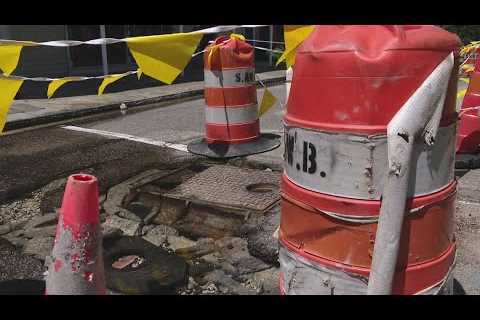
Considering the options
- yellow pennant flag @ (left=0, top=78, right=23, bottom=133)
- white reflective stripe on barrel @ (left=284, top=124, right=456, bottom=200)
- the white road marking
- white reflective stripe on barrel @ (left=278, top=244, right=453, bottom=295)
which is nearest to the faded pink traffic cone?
white reflective stripe on barrel @ (left=278, top=244, right=453, bottom=295)

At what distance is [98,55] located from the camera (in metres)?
17.2

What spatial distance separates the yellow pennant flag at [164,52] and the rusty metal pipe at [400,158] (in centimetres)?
170

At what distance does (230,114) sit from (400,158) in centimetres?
467

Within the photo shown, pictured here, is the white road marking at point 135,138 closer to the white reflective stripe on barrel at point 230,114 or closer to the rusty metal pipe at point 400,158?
the white reflective stripe on barrel at point 230,114

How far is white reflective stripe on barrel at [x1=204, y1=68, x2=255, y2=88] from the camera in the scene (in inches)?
253

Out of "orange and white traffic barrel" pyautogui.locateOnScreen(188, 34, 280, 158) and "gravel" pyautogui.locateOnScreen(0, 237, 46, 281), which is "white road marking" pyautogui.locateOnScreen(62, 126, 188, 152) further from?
"gravel" pyautogui.locateOnScreen(0, 237, 46, 281)

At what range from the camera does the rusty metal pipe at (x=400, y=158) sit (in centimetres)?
194

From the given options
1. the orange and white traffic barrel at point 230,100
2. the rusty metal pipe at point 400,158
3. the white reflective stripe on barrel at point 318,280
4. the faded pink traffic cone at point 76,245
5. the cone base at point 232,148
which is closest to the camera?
the rusty metal pipe at point 400,158

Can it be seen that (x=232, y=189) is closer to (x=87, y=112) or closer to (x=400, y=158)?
(x=400, y=158)

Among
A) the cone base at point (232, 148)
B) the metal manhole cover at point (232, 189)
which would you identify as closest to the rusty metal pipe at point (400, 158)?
the metal manhole cover at point (232, 189)

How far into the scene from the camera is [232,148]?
643cm

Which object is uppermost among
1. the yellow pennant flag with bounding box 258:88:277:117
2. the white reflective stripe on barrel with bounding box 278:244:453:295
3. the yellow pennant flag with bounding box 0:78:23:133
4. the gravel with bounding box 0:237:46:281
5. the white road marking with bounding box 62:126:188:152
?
the yellow pennant flag with bounding box 0:78:23:133

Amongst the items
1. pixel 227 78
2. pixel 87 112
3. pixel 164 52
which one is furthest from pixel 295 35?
pixel 87 112

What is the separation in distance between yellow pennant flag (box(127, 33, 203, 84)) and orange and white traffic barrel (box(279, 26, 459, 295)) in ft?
3.91
